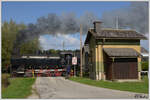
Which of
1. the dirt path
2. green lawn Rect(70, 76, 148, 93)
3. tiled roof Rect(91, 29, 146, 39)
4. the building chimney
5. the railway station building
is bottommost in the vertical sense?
green lawn Rect(70, 76, 148, 93)

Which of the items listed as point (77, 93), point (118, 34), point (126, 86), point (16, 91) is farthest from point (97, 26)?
point (16, 91)

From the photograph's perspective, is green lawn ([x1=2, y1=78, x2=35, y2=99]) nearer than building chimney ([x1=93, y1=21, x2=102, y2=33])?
Yes

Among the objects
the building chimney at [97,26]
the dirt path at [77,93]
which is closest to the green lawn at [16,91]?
the dirt path at [77,93]

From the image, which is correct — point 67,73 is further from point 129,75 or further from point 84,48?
point 129,75

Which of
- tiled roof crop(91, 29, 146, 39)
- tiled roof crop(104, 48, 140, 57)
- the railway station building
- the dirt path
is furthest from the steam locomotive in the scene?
the dirt path

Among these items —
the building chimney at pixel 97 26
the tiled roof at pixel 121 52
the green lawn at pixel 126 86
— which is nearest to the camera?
the green lawn at pixel 126 86

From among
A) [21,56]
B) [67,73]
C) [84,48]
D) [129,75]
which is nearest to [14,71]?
[21,56]

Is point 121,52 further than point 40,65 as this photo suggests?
No

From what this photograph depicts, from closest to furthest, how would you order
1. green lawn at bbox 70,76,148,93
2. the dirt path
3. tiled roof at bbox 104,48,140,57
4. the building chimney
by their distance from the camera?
1. the dirt path
2. green lawn at bbox 70,76,148,93
3. tiled roof at bbox 104,48,140,57
4. the building chimney

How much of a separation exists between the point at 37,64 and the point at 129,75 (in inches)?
414

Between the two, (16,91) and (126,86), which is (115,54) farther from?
(16,91)

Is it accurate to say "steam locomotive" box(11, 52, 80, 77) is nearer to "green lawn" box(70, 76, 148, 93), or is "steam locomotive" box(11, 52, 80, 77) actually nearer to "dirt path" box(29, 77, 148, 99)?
"green lawn" box(70, 76, 148, 93)

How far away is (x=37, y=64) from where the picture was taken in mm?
26531

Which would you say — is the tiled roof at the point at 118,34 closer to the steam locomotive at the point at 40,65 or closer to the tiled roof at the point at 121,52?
the tiled roof at the point at 121,52
